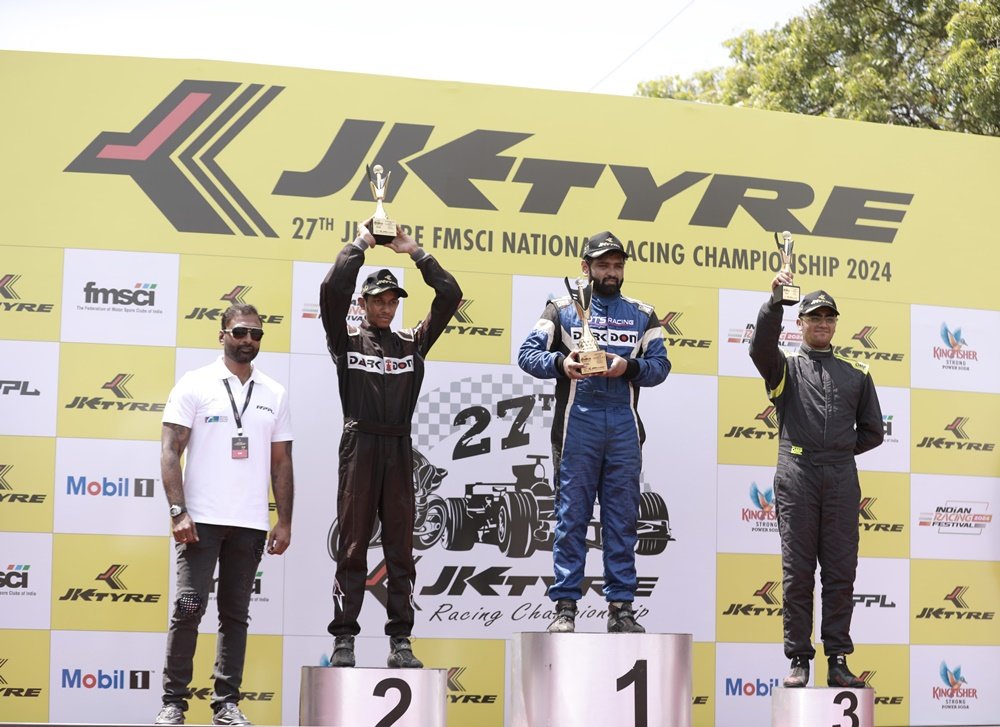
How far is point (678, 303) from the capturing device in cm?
568

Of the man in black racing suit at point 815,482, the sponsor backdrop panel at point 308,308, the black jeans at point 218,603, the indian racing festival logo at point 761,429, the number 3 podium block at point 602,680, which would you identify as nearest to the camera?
the number 3 podium block at point 602,680

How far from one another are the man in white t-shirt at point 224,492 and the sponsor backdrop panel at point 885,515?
2913 mm

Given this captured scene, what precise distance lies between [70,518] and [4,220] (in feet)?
4.35

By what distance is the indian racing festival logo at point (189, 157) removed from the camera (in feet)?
17.1

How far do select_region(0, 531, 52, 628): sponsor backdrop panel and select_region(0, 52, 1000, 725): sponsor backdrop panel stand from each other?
2cm

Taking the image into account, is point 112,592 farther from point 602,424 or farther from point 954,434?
point 954,434

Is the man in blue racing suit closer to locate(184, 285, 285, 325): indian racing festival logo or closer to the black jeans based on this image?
the black jeans

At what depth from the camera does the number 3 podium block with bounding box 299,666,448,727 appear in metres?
3.94

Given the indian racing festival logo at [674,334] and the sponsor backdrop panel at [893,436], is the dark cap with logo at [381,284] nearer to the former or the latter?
the indian racing festival logo at [674,334]

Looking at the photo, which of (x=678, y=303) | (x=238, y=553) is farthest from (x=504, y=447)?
(x=238, y=553)

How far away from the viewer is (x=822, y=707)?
4430mm

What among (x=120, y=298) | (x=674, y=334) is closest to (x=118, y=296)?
(x=120, y=298)

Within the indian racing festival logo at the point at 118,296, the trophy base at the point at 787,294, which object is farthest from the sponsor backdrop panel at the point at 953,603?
the indian racing festival logo at the point at 118,296

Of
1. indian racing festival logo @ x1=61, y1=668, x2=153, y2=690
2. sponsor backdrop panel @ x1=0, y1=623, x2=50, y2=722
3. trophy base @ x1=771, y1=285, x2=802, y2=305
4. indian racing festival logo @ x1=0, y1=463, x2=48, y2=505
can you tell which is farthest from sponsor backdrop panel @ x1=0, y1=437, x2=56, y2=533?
trophy base @ x1=771, y1=285, x2=802, y2=305
